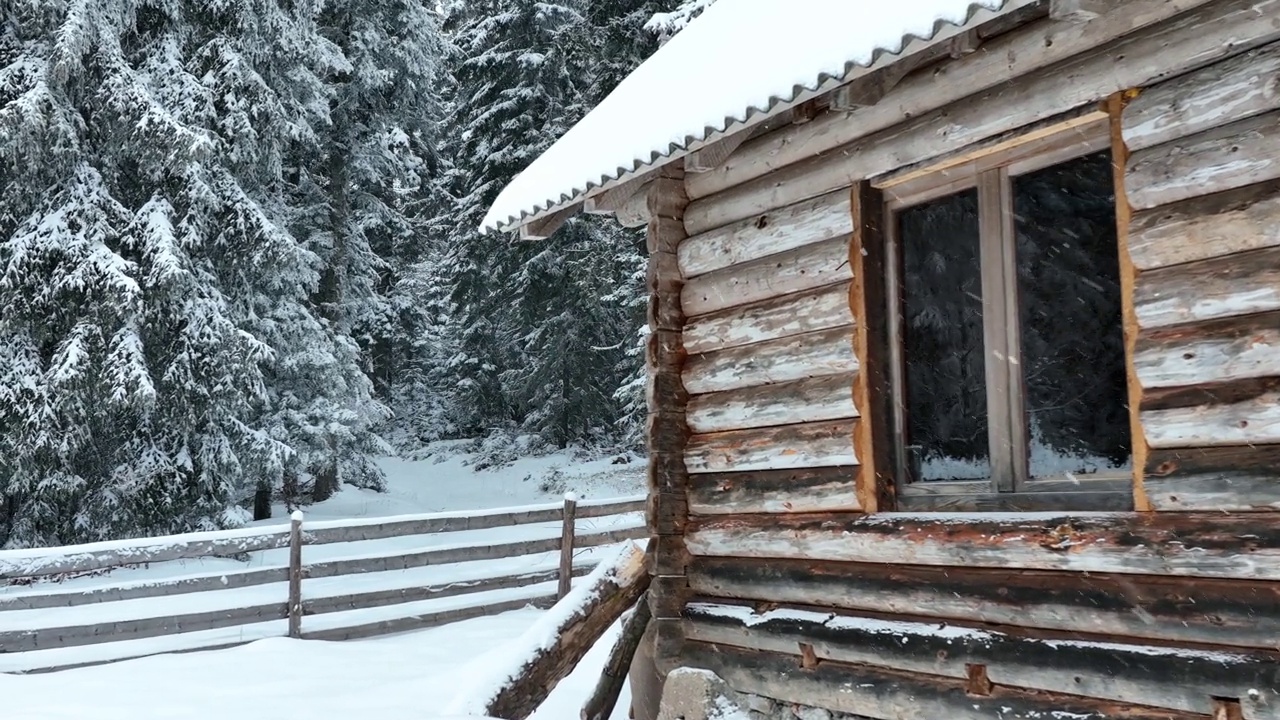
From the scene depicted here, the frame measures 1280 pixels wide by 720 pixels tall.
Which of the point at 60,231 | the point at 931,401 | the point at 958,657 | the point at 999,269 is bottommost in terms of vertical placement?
the point at 958,657

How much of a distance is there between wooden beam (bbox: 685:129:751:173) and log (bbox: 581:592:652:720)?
2524 millimetres

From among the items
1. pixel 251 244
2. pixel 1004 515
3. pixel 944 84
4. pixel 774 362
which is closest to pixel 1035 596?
pixel 1004 515

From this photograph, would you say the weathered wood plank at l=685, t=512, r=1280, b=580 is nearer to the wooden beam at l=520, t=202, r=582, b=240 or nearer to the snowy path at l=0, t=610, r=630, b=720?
the snowy path at l=0, t=610, r=630, b=720

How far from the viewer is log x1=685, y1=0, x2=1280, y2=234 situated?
3.63m

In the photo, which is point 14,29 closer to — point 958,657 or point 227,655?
point 227,655

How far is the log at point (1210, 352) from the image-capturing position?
3.50 meters

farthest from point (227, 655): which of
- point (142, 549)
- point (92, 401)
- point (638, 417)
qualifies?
point (638, 417)

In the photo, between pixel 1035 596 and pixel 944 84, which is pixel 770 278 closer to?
pixel 944 84

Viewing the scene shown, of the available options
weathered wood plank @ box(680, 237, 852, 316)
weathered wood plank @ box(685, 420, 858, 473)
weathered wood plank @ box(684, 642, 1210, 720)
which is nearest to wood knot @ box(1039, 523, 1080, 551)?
weathered wood plank @ box(684, 642, 1210, 720)

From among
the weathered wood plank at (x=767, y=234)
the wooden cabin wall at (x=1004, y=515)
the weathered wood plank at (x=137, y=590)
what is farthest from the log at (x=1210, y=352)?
the weathered wood plank at (x=137, y=590)

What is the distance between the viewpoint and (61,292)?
1316 centimetres

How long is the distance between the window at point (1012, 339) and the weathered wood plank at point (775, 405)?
0.27 metres

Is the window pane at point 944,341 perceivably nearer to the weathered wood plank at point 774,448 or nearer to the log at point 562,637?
the weathered wood plank at point 774,448

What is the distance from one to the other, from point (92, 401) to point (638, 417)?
35.7 ft
